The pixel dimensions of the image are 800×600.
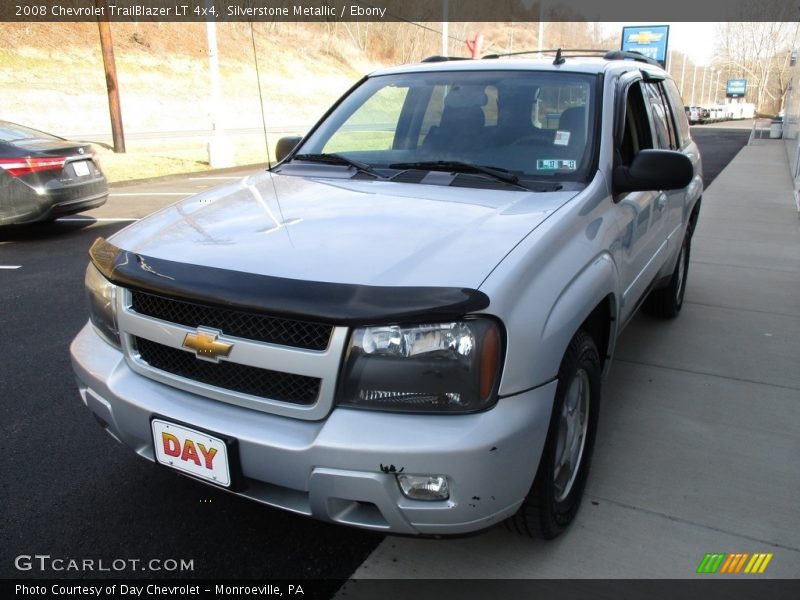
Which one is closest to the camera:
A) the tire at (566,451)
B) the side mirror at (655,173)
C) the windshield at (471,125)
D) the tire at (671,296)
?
the tire at (566,451)

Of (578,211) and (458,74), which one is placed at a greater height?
(458,74)

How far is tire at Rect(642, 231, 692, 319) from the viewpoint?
197 inches

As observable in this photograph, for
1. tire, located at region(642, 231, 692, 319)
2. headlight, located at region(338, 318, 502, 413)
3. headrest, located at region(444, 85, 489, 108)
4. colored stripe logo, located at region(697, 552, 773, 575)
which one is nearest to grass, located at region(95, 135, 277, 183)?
tire, located at region(642, 231, 692, 319)

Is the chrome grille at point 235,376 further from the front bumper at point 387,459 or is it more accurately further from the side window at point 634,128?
the side window at point 634,128

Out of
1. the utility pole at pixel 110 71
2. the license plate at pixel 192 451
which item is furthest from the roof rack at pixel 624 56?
the utility pole at pixel 110 71

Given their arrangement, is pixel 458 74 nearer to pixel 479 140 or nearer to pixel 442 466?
pixel 479 140

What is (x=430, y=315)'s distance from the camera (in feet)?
6.43

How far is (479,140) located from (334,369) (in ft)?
5.55

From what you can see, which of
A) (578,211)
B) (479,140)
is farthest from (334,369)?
(479,140)

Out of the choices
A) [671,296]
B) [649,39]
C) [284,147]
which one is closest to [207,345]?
[284,147]

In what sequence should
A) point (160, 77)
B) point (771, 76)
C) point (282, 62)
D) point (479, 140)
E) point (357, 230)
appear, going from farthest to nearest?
point (771, 76)
point (282, 62)
point (160, 77)
point (479, 140)
point (357, 230)

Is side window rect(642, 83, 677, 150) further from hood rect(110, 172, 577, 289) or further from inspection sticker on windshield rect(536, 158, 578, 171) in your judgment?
hood rect(110, 172, 577, 289)

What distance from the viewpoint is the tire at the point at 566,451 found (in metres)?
2.29

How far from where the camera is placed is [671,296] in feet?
16.5
